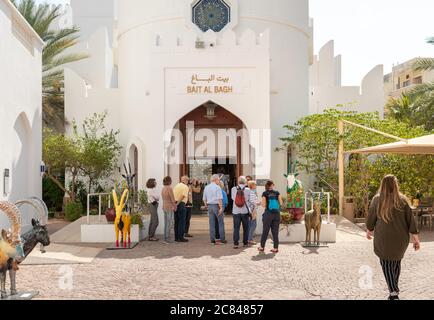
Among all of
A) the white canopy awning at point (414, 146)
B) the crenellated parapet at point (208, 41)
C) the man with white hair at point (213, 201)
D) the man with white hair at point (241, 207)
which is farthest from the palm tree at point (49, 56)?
the white canopy awning at point (414, 146)

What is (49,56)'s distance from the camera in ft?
69.1

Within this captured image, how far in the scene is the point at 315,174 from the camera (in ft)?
60.8

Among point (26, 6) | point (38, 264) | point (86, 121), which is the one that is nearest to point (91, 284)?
point (38, 264)

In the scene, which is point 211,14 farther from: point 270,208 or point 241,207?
point 270,208

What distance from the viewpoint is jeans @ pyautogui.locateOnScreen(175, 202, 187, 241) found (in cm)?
1203

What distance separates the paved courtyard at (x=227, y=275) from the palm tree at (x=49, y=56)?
11.6 metres

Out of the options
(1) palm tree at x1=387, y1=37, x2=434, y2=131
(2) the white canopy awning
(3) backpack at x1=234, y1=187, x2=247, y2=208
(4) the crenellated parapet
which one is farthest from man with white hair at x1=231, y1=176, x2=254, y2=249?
(1) palm tree at x1=387, y1=37, x2=434, y2=131

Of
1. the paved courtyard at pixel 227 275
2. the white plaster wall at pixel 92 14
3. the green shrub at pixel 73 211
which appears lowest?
the paved courtyard at pixel 227 275

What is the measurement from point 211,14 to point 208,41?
176 inches

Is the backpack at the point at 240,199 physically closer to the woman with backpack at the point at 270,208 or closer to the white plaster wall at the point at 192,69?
the woman with backpack at the point at 270,208

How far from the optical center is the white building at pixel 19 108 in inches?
453

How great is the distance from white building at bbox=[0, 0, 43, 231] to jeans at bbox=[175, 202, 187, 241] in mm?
3858

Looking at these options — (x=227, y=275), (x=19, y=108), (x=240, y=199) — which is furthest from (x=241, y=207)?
(x=19, y=108)

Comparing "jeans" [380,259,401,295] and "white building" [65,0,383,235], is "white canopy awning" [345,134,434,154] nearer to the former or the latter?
"white building" [65,0,383,235]
